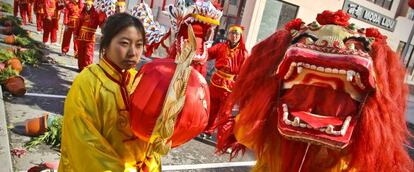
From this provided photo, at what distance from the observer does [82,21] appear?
6.85 m

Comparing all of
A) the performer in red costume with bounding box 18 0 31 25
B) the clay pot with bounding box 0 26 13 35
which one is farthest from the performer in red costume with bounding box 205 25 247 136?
the performer in red costume with bounding box 18 0 31 25

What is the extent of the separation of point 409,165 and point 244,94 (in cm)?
94

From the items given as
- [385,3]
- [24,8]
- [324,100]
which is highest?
[385,3]

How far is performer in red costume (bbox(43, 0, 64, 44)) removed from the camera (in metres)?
9.45

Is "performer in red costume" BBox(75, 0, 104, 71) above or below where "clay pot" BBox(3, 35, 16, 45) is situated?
above

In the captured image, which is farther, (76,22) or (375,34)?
(76,22)

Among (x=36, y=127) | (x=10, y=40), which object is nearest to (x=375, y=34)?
(x=36, y=127)

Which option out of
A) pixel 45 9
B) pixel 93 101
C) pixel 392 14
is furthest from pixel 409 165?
pixel 392 14

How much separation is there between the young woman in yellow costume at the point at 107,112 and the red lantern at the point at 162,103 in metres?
Result: 0.16

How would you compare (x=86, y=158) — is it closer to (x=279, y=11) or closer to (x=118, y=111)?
(x=118, y=111)

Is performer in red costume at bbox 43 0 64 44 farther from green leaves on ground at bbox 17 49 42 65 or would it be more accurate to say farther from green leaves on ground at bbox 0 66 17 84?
green leaves on ground at bbox 0 66 17 84

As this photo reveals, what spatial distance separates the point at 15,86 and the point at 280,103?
4549 millimetres

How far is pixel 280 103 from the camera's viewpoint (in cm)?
179

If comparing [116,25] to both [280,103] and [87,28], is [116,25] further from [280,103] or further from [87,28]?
[87,28]
